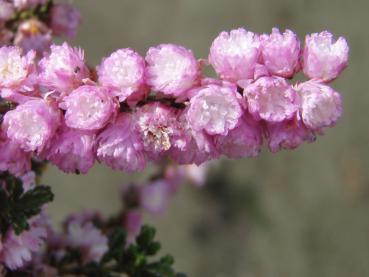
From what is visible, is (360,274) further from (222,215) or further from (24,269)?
(24,269)

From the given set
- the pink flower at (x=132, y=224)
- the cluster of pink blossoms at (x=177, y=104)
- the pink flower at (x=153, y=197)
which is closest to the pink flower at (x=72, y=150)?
the cluster of pink blossoms at (x=177, y=104)

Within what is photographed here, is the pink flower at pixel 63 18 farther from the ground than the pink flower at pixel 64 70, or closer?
farther from the ground

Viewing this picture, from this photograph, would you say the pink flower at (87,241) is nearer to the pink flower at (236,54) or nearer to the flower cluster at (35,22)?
the flower cluster at (35,22)

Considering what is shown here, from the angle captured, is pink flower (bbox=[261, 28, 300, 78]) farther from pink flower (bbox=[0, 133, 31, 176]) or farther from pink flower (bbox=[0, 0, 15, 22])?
pink flower (bbox=[0, 0, 15, 22])

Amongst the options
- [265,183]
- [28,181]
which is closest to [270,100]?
[28,181]

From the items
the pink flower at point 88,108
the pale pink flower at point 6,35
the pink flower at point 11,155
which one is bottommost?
the pink flower at point 11,155

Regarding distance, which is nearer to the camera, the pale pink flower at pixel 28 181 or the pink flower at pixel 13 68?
the pink flower at pixel 13 68


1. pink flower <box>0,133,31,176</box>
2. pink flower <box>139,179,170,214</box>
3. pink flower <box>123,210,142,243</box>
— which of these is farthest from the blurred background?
pink flower <box>0,133,31,176</box>
